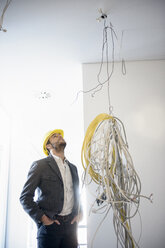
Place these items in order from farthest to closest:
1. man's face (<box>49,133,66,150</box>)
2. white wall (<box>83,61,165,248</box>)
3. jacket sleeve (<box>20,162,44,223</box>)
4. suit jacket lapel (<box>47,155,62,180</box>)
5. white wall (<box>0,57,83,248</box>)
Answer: white wall (<box>0,57,83,248</box>)
man's face (<box>49,133,66,150</box>)
white wall (<box>83,61,165,248</box>)
suit jacket lapel (<box>47,155,62,180</box>)
jacket sleeve (<box>20,162,44,223</box>)

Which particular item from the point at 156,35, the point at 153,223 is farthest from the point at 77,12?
the point at 153,223

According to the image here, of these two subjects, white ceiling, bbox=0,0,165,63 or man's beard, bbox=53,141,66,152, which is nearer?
white ceiling, bbox=0,0,165,63

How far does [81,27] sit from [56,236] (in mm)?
1764

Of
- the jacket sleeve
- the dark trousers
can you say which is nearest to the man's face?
the jacket sleeve

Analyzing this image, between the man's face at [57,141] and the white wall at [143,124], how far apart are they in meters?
0.32

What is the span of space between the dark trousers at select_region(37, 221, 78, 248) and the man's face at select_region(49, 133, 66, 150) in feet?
2.25

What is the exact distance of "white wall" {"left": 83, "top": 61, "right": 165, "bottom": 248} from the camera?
5.97ft

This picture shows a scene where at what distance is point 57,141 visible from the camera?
1.94m

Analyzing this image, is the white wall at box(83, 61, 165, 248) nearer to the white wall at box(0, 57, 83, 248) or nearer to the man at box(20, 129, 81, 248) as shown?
the man at box(20, 129, 81, 248)

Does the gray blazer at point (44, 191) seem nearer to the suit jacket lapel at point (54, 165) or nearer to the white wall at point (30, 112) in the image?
the suit jacket lapel at point (54, 165)

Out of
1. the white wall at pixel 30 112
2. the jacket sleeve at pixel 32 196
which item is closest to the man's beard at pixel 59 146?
the jacket sleeve at pixel 32 196

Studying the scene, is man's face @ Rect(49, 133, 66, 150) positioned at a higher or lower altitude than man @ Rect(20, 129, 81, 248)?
higher

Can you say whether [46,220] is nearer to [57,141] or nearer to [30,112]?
[57,141]

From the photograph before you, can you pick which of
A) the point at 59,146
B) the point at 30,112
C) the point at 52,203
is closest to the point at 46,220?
the point at 52,203
